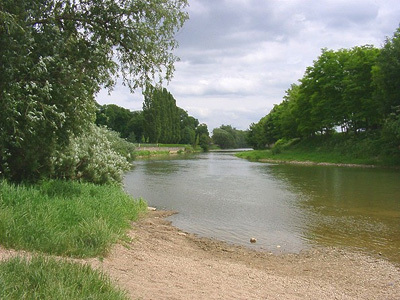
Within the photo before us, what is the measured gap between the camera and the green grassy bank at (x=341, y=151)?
39.0m

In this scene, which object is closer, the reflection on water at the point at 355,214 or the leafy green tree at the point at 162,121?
the reflection on water at the point at 355,214

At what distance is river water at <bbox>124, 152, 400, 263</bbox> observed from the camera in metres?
11.6

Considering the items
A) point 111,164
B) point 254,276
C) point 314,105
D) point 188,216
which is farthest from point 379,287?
point 314,105

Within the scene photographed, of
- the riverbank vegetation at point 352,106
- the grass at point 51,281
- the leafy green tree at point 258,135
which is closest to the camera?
the grass at point 51,281

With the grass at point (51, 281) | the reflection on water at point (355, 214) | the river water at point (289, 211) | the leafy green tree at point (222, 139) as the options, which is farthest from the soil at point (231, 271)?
the leafy green tree at point (222, 139)

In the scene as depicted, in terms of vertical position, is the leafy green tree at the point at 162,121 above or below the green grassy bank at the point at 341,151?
above

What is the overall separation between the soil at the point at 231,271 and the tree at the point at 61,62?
11.5 feet

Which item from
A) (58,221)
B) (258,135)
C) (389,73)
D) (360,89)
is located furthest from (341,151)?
(258,135)

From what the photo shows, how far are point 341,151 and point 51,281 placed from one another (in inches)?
1823

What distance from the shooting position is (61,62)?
976 cm

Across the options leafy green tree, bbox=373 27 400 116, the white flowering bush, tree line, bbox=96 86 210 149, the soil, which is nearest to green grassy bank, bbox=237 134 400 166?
leafy green tree, bbox=373 27 400 116

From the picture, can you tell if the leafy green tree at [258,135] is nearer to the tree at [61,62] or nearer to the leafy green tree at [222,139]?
the leafy green tree at [222,139]

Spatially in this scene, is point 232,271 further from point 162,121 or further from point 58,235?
point 162,121

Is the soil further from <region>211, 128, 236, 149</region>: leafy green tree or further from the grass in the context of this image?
<region>211, 128, 236, 149</region>: leafy green tree
